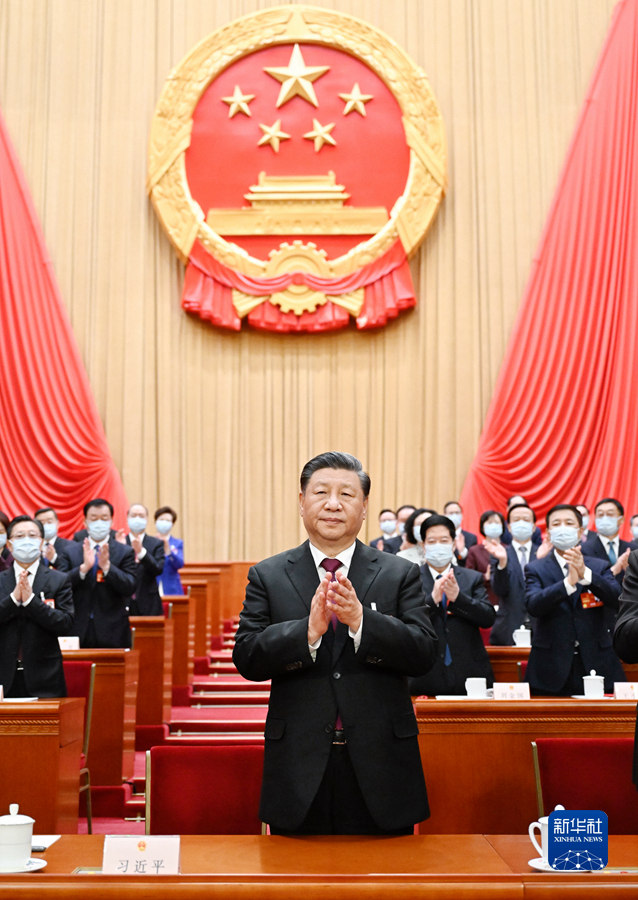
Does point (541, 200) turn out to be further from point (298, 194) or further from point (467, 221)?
point (298, 194)

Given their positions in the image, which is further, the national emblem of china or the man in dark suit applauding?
the national emblem of china

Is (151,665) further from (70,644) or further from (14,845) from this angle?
(14,845)

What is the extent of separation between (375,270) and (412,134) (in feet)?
4.19

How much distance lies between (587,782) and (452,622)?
150cm

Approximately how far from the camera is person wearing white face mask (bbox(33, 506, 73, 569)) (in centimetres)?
543

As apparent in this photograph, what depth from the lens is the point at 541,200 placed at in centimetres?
925

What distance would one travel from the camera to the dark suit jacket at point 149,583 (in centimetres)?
570

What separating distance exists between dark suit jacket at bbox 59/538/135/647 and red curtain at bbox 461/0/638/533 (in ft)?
14.6

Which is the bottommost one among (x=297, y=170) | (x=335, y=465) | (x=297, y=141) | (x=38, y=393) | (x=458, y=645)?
(x=458, y=645)

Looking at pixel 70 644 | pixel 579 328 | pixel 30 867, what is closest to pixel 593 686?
pixel 30 867

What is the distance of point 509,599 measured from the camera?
5.08 m

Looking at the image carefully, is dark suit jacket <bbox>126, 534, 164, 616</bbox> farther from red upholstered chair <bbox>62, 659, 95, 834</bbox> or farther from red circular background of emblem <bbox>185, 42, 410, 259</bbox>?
red circular background of emblem <bbox>185, 42, 410, 259</bbox>

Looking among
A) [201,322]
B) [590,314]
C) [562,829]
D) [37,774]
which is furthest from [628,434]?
[562,829]

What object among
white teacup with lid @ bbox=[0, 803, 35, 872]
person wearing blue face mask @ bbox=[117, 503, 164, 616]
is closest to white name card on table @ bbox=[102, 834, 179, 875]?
white teacup with lid @ bbox=[0, 803, 35, 872]
